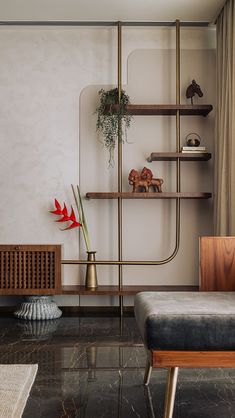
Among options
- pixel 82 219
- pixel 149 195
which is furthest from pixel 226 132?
pixel 82 219

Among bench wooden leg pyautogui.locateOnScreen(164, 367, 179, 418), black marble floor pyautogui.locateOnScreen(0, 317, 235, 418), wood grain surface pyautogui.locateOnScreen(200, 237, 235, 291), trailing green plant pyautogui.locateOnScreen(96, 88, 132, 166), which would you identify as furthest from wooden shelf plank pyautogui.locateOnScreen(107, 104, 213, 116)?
bench wooden leg pyautogui.locateOnScreen(164, 367, 179, 418)

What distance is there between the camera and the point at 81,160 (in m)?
4.03

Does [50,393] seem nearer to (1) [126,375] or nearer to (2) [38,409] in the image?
(2) [38,409]

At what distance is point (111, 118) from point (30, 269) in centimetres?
128

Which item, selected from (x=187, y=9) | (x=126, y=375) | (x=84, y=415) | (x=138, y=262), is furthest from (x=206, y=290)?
(x=187, y=9)

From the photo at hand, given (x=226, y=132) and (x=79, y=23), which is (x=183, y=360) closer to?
(x=226, y=132)

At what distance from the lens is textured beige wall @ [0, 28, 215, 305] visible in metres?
4.03

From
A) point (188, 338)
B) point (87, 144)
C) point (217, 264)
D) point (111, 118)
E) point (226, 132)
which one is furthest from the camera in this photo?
point (87, 144)

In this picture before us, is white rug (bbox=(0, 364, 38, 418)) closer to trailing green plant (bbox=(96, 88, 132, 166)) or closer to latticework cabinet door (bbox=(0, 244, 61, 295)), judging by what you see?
latticework cabinet door (bbox=(0, 244, 61, 295))

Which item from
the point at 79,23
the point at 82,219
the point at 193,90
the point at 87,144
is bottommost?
the point at 82,219

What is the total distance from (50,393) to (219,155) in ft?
7.43

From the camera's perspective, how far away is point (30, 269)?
3.70 metres

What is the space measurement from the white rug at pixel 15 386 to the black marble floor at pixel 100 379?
3cm

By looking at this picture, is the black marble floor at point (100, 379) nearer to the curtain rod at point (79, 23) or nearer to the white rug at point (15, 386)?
the white rug at point (15, 386)
